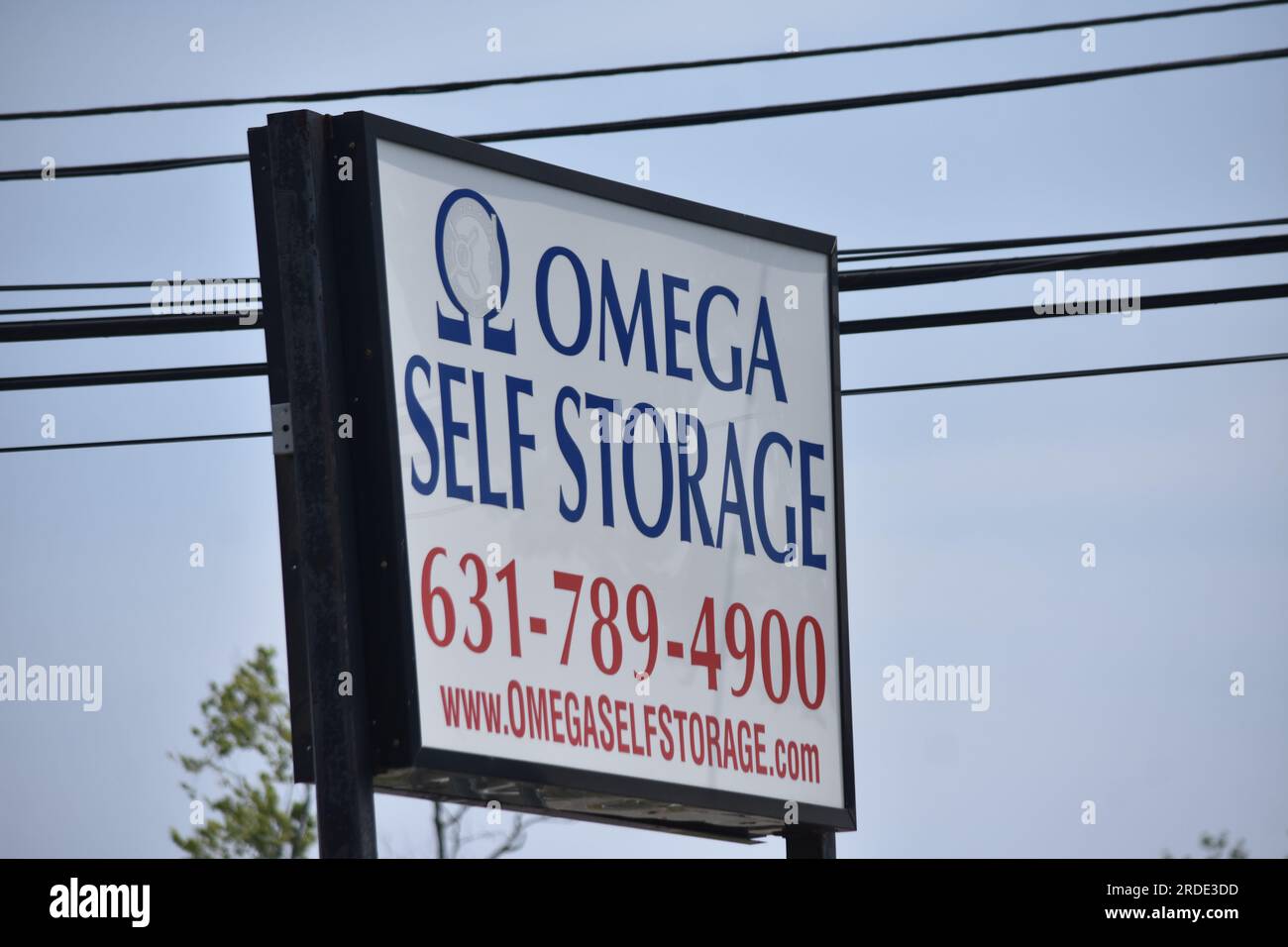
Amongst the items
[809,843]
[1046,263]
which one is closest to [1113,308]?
[1046,263]

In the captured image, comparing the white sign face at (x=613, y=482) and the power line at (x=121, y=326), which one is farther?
the power line at (x=121, y=326)

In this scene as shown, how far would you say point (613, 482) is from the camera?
6918 mm

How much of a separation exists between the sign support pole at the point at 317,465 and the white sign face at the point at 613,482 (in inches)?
8.5

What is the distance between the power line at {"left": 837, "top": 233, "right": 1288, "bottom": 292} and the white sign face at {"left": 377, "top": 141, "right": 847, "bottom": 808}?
1.83m

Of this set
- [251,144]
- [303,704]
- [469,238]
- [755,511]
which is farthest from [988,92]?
[303,704]

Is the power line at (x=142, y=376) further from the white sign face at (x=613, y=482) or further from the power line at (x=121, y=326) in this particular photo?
the white sign face at (x=613, y=482)

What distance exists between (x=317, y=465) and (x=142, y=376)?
4.69 metres

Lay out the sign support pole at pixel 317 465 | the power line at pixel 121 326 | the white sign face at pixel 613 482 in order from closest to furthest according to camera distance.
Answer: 1. the sign support pole at pixel 317 465
2. the white sign face at pixel 613 482
3. the power line at pixel 121 326

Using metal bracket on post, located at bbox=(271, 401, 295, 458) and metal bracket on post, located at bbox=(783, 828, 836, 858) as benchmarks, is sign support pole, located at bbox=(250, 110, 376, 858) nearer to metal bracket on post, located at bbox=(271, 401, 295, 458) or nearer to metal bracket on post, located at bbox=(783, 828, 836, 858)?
metal bracket on post, located at bbox=(271, 401, 295, 458)

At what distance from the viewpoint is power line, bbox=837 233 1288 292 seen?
9562 mm

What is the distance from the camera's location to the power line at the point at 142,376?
1012 cm

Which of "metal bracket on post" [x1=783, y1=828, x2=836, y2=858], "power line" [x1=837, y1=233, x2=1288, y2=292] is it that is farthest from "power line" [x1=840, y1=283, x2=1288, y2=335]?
"metal bracket on post" [x1=783, y1=828, x2=836, y2=858]

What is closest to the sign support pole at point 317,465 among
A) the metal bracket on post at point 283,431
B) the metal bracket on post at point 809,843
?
the metal bracket on post at point 283,431
